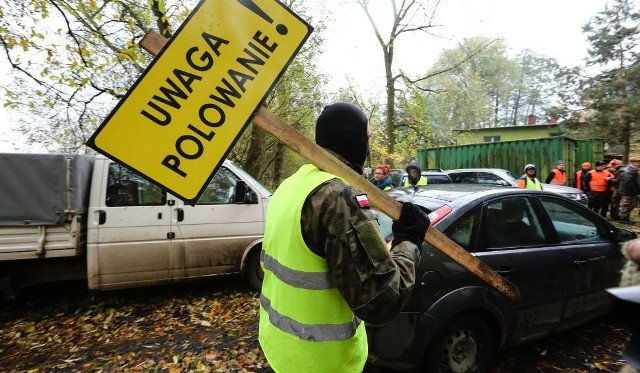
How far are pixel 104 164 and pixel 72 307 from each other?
1.97 m

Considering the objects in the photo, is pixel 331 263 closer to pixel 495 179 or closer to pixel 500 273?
pixel 500 273

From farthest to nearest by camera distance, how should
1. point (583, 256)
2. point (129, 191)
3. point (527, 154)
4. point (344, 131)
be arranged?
point (527, 154) → point (129, 191) → point (583, 256) → point (344, 131)

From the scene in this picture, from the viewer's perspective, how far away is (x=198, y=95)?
53.2 inches

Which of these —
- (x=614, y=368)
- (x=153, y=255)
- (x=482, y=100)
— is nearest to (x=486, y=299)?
(x=614, y=368)

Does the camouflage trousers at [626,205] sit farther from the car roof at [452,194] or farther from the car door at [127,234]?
the car door at [127,234]

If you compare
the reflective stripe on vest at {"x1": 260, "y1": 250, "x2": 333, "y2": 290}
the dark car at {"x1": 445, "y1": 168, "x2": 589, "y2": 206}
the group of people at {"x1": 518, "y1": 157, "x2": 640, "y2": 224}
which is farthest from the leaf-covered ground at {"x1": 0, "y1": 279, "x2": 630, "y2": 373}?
the dark car at {"x1": 445, "y1": 168, "x2": 589, "y2": 206}

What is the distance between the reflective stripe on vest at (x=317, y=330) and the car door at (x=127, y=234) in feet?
12.4

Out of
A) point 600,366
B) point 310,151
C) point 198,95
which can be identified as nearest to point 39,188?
point 198,95

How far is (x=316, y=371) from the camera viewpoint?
4.43ft

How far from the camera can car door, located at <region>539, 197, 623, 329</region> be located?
3.25 metres

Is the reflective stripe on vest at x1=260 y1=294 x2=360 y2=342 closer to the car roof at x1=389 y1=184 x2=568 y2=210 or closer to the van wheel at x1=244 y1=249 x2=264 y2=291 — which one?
the car roof at x1=389 y1=184 x2=568 y2=210

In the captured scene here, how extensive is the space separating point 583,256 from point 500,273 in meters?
1.13

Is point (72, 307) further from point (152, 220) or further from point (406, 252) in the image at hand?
point (406, 252)

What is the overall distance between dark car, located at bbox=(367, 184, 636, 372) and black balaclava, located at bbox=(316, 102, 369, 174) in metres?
1.43
